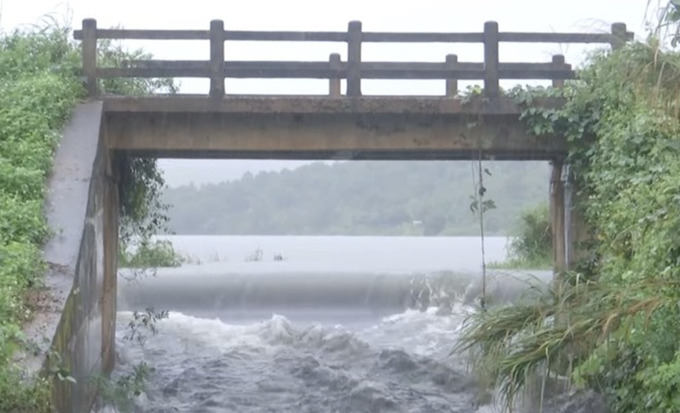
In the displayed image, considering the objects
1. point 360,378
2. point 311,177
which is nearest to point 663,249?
point 360,378

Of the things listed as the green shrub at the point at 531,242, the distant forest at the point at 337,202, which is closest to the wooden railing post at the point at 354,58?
the green shrub at the point at 531,242

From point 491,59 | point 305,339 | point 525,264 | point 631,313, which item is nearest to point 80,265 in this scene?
point 631,313

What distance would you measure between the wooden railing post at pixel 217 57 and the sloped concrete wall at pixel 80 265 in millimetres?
1748

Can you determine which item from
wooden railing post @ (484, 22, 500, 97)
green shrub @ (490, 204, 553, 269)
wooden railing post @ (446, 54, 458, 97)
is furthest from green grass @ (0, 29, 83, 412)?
green shrub @ (490, 204, 553, 269)

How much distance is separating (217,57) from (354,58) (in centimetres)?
208

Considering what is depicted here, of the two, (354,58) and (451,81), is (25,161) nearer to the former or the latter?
(354,58)

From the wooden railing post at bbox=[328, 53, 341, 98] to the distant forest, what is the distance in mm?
57249

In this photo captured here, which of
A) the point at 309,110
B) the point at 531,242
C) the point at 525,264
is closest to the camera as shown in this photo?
the point at 309,110

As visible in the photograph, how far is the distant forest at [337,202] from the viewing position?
8194cm

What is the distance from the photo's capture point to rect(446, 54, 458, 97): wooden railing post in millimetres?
19234

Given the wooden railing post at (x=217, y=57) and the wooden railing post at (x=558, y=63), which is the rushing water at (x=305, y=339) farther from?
the wooden railing post at (x=217, y=57)

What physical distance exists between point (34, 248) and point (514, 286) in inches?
715

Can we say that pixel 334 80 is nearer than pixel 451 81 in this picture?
Yes

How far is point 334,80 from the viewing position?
1938cm
